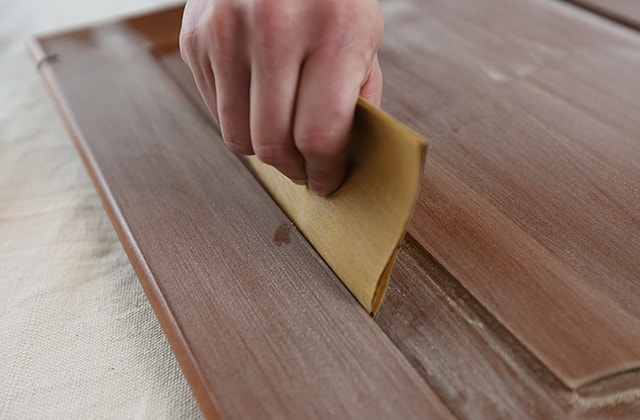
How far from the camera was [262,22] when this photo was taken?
0.33 meters

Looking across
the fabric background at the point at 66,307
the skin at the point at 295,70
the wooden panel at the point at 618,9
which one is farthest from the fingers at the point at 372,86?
the wooden panel at the point at 618,9

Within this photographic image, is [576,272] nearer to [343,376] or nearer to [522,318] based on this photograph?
[522,318]

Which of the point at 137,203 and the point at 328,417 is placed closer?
the point at 328,417

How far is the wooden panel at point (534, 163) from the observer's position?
34cm

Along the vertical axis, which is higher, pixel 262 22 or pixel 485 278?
pixel 262 22

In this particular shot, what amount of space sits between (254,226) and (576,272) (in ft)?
0.67

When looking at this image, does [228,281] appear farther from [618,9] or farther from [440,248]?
[618,9]

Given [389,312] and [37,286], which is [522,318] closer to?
[389,312]

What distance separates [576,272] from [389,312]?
113mm

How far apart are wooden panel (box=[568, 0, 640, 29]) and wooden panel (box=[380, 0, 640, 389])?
0.05 feet

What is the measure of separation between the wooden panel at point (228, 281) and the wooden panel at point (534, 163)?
78 mm

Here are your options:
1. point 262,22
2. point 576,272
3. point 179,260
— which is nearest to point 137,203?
point 179,260

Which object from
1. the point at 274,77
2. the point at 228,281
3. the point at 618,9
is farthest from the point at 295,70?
the point at 618,9

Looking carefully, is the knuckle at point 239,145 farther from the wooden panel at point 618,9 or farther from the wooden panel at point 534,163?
the wooden panel at point 618,9
